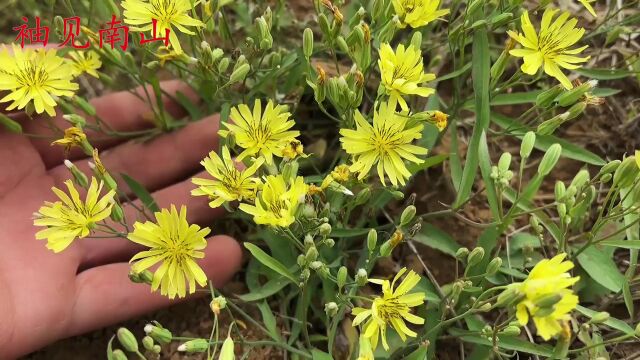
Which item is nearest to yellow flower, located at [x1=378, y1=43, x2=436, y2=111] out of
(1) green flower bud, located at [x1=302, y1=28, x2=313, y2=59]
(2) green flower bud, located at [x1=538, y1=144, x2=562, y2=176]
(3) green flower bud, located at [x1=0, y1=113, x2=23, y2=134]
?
(1) green flower bud, located at [x1=302, y1=28, x2=313, y2=59]

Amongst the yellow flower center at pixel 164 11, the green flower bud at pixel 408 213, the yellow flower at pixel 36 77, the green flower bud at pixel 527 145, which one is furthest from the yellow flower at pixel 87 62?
the green flower bud at pixel 527 145

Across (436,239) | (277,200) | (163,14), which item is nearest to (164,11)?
(163,14)

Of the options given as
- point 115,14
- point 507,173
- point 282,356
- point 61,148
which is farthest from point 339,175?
point 61,148

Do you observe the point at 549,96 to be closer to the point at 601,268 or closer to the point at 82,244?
the point at 601,268

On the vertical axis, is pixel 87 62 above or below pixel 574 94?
above

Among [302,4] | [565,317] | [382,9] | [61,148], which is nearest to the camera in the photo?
[565,317]

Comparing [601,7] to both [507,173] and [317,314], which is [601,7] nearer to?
[507,173]

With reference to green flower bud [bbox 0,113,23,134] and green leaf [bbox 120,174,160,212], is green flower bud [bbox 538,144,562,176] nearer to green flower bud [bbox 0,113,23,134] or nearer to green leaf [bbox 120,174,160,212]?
green leaf [bbox 120,174,160,212]
